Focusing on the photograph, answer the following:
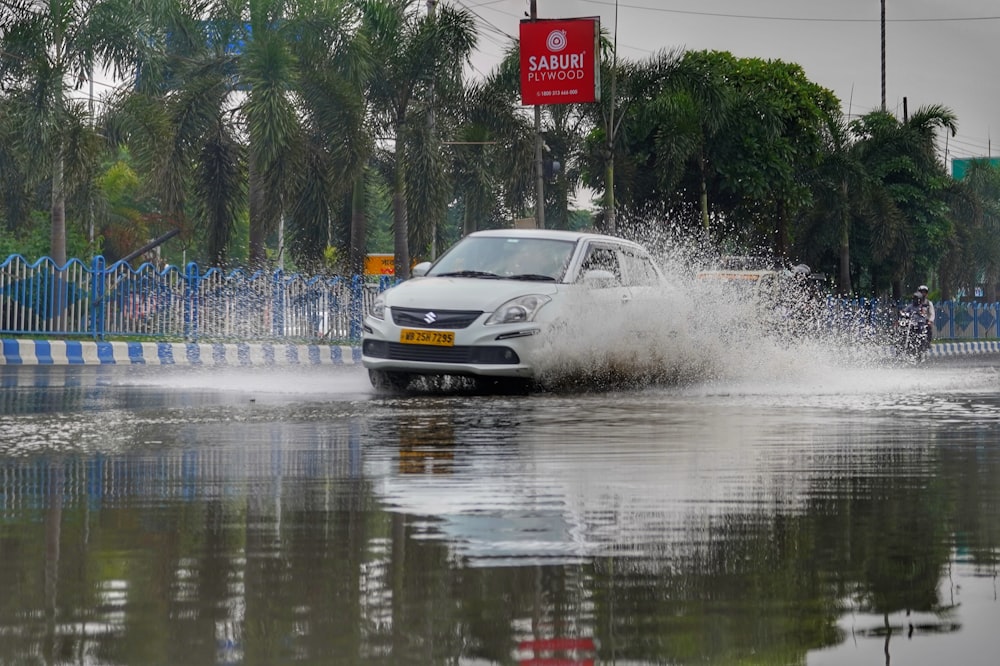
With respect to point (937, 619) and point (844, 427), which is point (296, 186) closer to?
point (844, 427)

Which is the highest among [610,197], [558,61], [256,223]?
[558,61]

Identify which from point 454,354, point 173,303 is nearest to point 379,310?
point 454,354

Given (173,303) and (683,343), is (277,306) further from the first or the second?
(683,343)

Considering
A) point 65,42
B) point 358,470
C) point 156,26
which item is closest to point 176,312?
point 65,42

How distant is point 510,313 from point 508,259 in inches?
56.4

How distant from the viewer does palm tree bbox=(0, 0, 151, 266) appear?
3269 centimetres

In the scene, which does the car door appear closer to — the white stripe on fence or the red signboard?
the white stripe on fence

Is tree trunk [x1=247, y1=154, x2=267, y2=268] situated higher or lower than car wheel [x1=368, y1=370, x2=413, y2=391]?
higher

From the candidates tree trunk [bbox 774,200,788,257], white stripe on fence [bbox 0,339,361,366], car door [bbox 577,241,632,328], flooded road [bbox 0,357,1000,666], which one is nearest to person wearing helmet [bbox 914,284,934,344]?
white stripe on fence [bbox 0,339,361,366]

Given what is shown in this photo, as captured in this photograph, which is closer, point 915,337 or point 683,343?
point 683,343

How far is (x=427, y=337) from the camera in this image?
16359 mm

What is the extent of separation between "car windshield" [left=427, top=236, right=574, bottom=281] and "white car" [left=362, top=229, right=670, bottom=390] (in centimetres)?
1

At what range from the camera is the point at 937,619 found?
15.4 ft

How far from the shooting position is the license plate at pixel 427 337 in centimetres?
1627
